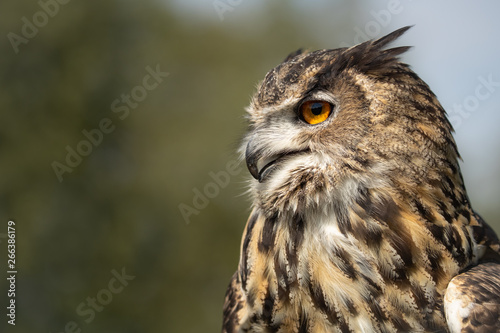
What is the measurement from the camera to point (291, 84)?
2.21m

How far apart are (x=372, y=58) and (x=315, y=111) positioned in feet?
1.12

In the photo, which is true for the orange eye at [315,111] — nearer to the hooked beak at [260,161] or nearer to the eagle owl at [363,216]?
the eagle owl at [363,216]

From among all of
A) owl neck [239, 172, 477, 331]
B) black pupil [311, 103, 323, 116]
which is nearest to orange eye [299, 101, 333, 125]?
black pupil [311, 103, 323, 116]

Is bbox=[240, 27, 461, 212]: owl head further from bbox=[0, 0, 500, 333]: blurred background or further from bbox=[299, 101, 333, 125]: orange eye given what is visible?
bbox=[0, 0, 500, 333]: blurred background

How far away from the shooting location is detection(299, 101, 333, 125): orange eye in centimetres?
215

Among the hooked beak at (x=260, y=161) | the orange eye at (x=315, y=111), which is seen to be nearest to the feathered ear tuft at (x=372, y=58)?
the orange eye at (x=315, y=111)

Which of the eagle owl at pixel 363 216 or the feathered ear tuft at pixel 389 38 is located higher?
the feathered ear tuft at pixel 389 38

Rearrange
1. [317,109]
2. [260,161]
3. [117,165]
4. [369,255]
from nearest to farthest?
[369,255]
[317,109]
[260,161]
[117,165]

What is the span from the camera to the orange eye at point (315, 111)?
215 cm

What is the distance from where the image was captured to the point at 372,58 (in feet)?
7.09

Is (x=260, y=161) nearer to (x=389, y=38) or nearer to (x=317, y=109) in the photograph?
(x=317, y=109)

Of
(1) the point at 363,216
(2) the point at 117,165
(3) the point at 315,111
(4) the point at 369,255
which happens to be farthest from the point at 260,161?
(2) the point at 117,165

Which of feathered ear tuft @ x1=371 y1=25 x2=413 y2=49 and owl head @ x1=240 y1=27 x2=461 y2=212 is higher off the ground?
feathered ear tuft @ x1=371 y1=25 x2=413 y2=49

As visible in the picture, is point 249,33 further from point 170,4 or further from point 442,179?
point 442,179
